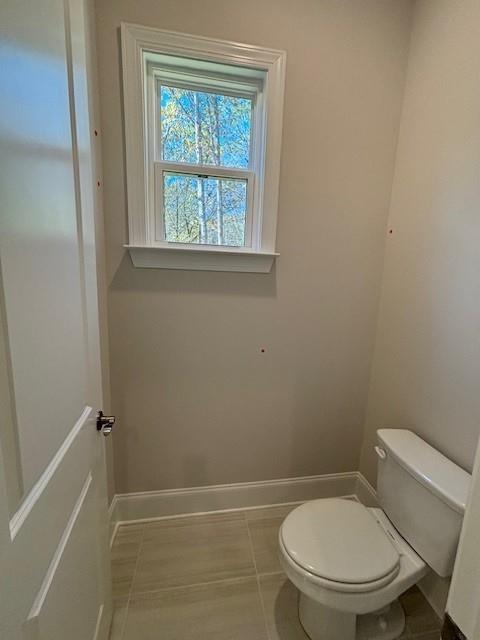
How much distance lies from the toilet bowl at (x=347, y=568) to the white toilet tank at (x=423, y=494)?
0.06 metres

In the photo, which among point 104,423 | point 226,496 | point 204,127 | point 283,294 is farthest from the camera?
point 226,496

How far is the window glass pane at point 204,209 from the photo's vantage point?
1.45 m

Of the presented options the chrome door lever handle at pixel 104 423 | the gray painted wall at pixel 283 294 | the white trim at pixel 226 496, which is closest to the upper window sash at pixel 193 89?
the gray painted wall at pixel 283 294

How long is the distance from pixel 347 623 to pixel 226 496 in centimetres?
78

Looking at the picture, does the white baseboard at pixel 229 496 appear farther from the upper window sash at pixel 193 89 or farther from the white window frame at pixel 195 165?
the upper window sash at pixel 193 89

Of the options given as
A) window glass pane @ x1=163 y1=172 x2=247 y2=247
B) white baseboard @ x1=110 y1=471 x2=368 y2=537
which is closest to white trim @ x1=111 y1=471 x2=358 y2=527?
white baseboard @ x1=110 y1=471 x2=368 y2=537

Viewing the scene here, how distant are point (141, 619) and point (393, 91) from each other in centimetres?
254

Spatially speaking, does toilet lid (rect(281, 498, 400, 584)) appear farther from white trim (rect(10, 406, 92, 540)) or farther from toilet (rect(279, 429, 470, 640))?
white trim (rect(10, 406, 92, 540))

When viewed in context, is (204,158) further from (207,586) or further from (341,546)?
(207,586)

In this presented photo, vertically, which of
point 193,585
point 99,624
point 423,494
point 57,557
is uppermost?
point 57,557

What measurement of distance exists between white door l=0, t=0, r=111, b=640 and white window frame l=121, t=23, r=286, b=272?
511 mm

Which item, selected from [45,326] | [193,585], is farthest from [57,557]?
[193,585]

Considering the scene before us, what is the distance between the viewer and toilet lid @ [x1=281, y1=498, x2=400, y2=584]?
3.24 ft

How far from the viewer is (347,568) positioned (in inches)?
39.1
